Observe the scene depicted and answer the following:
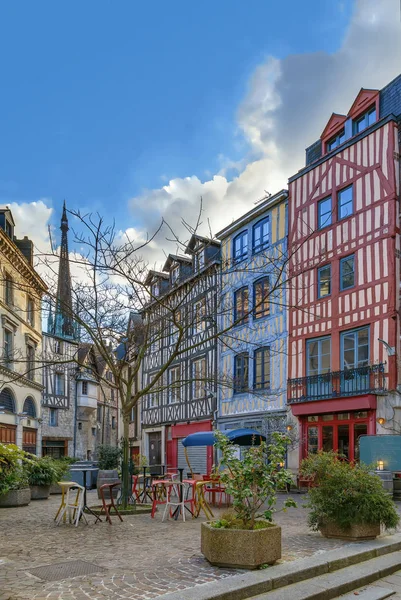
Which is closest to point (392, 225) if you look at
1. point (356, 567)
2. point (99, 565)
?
point (356, 567)

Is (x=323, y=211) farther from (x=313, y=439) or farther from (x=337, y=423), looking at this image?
(x=313, y=439)

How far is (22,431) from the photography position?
2472 centimetres

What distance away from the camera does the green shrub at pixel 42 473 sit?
46.5 feet

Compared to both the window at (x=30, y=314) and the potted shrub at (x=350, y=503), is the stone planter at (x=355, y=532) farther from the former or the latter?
the window at (x=30, y=314)

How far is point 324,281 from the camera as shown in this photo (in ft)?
61.6

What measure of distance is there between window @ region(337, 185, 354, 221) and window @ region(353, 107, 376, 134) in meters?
1.90

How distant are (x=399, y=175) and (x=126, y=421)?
10.4 m

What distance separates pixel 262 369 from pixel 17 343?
984 centimetres

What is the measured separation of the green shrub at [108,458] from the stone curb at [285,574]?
15.2m

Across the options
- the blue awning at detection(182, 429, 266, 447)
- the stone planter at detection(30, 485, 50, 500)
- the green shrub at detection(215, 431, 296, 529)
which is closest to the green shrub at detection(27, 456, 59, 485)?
the stone planter at detection(30, 485, 50, 500)

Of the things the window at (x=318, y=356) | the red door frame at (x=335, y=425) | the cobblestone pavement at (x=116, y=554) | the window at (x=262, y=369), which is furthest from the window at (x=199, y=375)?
the cobblestone pavement at (x=116, y=554)

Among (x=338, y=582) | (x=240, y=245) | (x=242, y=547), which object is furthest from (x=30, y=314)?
(x=338, y=582)

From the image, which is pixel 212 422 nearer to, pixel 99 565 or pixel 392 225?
pixel 392 225

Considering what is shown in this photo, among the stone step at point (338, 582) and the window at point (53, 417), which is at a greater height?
the stone step at point (338, 582)
